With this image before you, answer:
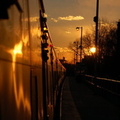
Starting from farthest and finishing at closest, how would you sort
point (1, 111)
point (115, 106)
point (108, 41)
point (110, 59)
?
point (108, 41)
point (110, 59)
point (115, 106)
point (1, 111)

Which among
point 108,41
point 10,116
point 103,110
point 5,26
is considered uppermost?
point 108,41

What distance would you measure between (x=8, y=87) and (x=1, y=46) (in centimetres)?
27

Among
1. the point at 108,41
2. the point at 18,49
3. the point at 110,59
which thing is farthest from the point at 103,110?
the point at 108,41

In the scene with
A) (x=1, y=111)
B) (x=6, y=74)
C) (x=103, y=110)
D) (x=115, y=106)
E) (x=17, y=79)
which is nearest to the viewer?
(x=1, y=111)

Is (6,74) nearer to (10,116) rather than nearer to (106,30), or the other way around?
(10,116)

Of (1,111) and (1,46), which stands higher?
(1,46)

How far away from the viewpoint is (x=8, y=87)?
1.69 meters

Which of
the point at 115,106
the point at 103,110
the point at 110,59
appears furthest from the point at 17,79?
the point at 110,59

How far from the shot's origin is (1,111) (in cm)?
150

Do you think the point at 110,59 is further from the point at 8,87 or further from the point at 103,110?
the point at 8,87

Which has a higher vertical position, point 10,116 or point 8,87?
point 8,87

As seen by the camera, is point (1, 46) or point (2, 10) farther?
point (1, 46)

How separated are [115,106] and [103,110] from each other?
1.48 metres

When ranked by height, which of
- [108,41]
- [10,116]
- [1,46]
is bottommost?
[10,116]
